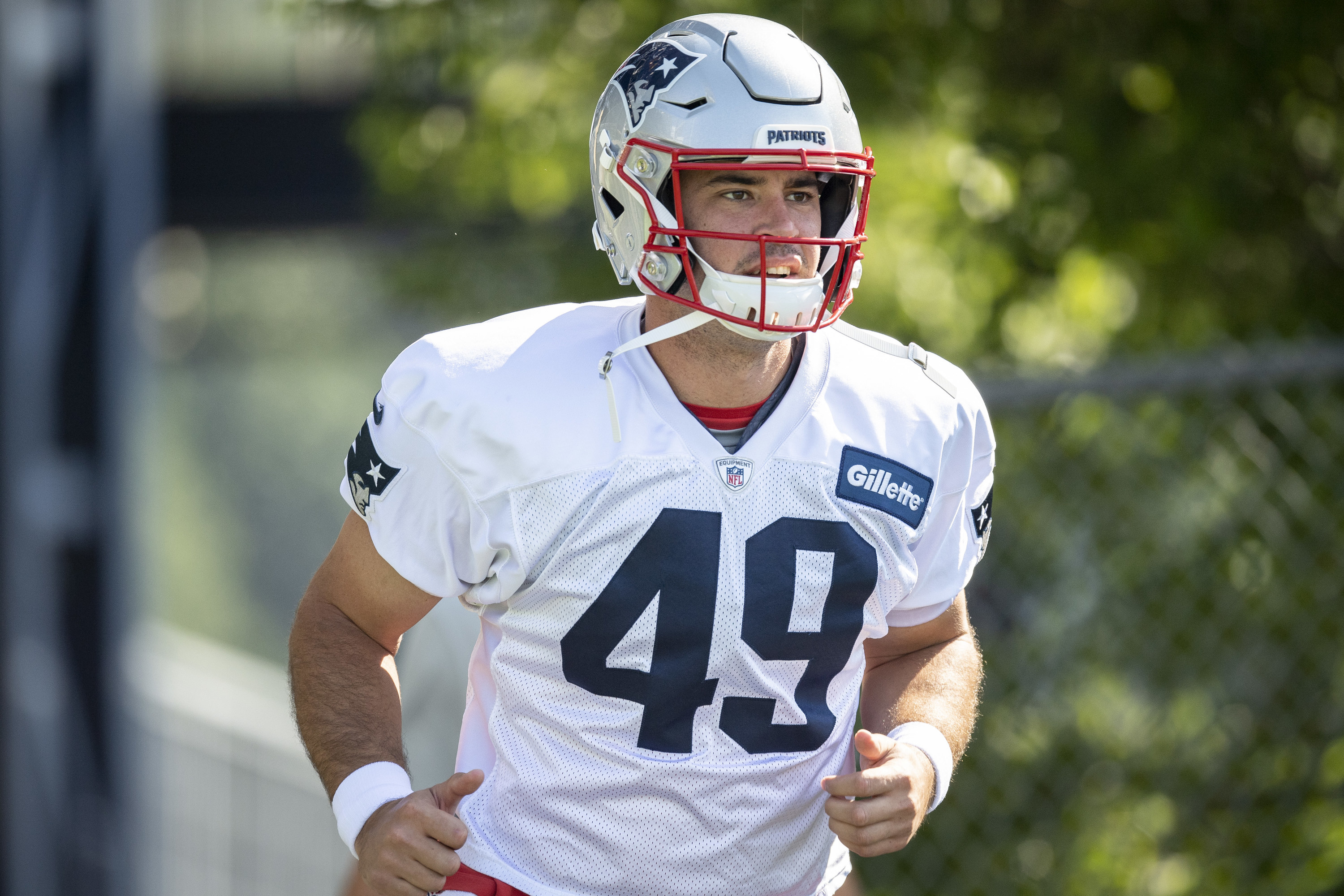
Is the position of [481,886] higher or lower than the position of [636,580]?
lower

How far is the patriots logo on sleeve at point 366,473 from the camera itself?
2324mm

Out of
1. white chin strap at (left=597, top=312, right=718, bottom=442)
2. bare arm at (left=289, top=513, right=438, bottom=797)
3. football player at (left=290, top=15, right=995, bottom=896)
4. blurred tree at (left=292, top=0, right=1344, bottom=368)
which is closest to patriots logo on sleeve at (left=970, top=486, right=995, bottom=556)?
football player at (left=290, top=15, right=995, bottom=896)

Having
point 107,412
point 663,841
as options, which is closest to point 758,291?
point 663,841

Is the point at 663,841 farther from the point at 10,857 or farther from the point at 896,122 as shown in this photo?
the point at 10,857

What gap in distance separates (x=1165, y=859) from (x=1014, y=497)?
1204mm

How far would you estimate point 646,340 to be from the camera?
2.34 m

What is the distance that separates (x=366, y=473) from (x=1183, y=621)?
283 centimetres

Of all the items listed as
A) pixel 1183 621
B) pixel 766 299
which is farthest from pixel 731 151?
pixel 1183 621

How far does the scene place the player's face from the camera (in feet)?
7.72

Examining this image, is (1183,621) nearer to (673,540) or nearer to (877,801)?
(877,801)

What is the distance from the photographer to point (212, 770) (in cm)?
868

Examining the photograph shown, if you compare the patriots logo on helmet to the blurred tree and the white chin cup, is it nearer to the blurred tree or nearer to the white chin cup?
the white chin cup

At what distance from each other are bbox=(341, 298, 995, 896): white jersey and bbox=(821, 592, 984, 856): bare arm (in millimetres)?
170

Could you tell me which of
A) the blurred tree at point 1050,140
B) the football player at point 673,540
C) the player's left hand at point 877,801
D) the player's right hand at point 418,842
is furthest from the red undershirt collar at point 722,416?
the blurred tree at point 1050,140
